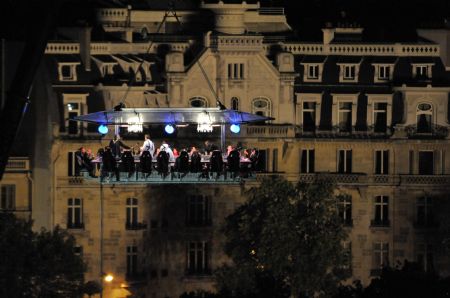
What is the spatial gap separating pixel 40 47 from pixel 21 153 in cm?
7568

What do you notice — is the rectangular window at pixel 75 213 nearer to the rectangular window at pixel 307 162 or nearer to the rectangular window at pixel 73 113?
the rectangular window at pixel 73 113

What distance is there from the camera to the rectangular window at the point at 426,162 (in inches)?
4723

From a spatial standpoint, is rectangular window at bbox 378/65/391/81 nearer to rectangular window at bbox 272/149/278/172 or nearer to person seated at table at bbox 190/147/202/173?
rectangular window at bbox 272/149/278/172

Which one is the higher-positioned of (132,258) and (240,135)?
(240,135)

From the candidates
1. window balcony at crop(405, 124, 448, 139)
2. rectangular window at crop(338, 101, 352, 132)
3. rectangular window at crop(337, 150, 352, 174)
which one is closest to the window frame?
rectangular window at crop(337, 150, 352, 174)

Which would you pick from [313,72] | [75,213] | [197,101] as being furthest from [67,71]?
[313,72]

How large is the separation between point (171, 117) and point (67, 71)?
5394 cm

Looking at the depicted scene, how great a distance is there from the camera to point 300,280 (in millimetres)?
107812

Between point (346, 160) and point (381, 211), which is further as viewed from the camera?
point (381, 211)

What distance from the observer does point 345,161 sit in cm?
11906

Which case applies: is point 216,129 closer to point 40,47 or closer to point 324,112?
point 324,112

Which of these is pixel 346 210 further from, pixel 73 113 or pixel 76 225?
pixel 73 113

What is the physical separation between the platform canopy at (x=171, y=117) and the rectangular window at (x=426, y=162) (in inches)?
2184

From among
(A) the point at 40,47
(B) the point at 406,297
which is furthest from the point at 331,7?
(A) the point at 40,47
